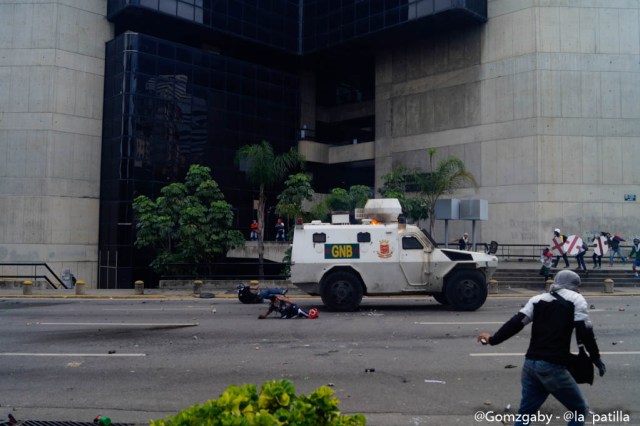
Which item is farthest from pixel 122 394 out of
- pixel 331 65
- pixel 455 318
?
pixel 331 65

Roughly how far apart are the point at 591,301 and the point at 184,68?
28025 millimetres

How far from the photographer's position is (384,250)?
48.0 ft

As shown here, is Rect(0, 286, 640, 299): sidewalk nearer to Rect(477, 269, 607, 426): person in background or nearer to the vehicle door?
the vehicle door

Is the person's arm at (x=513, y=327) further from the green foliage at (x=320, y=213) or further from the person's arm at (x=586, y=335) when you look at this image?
the green foliage at (x=320, y=213)

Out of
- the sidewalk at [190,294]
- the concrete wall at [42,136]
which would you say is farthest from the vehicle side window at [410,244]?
the concrete wall at [42,136]

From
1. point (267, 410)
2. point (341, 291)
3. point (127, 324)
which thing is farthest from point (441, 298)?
point (267, 410)

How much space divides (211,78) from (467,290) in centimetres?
2734

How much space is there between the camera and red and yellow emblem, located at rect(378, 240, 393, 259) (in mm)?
14594

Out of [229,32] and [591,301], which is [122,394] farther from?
[229,32]

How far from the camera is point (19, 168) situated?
32.6 meters

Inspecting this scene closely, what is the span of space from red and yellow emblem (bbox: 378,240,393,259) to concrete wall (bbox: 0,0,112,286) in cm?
2487

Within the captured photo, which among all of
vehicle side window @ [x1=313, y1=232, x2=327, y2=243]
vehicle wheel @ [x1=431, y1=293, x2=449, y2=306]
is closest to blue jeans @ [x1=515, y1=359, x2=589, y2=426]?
vehicle side window @ [x1=313, y1=232, x2=327, y2=243]

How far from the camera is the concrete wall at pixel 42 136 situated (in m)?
32.3

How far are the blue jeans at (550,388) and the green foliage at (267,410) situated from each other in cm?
239
